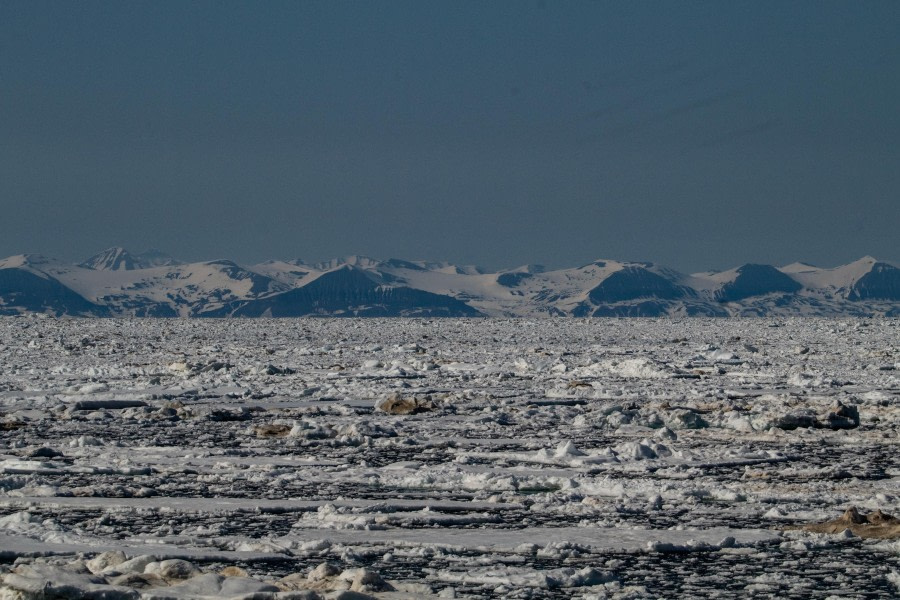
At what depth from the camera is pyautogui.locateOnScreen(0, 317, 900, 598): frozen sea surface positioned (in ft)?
A: 27.8

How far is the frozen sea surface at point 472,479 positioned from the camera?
8.46 meters

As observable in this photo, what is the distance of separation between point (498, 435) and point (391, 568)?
7.51 meters

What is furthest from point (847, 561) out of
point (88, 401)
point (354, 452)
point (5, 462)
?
point (88, 401)

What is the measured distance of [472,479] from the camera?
39.0 ft

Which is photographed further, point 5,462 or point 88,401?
point 88,401

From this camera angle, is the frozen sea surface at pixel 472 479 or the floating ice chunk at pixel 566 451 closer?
the frozen sea surface at pixel 472 479

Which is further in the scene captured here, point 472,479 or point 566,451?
point 566,451

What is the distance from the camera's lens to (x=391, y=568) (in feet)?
27.2

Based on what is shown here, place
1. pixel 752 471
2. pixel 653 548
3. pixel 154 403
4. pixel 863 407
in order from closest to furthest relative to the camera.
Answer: pixel 653 548 < pixel 752 471 < pixel 863 407 < pixel 154 403

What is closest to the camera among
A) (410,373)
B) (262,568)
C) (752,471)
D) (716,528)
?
(262,568)

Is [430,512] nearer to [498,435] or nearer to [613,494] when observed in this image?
[613,494]

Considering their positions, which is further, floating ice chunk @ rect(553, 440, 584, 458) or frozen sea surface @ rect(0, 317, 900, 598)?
floating ice chunk @ rect(553, 440, 584, 458)

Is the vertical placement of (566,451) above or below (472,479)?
above

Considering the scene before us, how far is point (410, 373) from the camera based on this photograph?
88.1 feet
